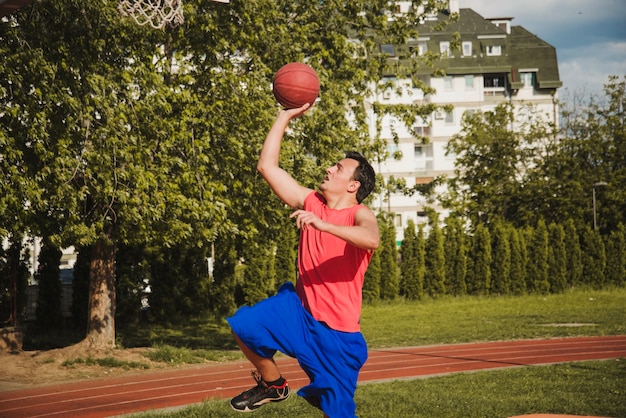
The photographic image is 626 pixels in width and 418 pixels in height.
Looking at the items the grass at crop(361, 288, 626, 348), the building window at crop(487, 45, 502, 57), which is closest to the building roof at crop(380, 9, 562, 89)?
the building window at crop(487, 45, 502, 57)

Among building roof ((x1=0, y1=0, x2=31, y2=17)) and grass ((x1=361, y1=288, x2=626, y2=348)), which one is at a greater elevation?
building roof ((x1=0, y1=0, x2=31, y2=17))

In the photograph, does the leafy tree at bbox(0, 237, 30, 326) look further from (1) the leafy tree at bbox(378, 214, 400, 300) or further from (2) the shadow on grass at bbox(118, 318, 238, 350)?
(1) the leafy tree at bbox(378, 214, 400, 300)

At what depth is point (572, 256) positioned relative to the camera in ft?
101

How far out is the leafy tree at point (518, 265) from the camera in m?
29.4

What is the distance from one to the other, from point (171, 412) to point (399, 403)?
2.59 metres

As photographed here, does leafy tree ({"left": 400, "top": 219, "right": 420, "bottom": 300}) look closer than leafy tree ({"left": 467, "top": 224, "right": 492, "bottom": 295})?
Yes

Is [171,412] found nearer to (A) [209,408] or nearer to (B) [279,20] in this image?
(A) [209,408]

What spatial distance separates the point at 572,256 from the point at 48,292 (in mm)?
20343

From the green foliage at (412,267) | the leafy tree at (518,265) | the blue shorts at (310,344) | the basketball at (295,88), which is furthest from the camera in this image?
the leafy tree at (518,265)

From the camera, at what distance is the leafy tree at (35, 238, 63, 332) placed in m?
19.2

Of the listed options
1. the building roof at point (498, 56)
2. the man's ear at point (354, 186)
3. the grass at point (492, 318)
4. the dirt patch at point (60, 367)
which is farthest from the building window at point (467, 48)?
the man's ear at point (354, 186)

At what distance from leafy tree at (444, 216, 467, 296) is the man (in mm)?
24157

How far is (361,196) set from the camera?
5.10m

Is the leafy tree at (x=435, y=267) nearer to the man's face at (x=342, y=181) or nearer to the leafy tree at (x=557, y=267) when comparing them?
the leafy tree at (x=557, y=267)
